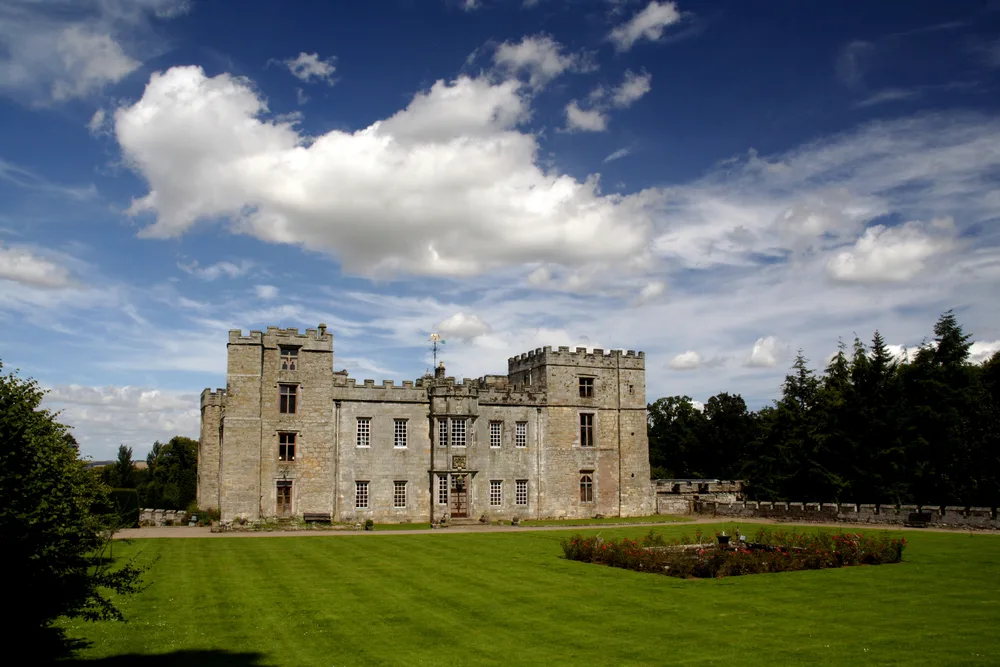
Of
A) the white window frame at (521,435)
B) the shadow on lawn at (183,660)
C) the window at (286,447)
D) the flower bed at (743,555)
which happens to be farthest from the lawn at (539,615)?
the white window frame at (521,435)

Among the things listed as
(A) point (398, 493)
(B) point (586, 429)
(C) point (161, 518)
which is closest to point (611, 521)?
(B) point (586, 429)

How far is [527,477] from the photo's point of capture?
47812mm

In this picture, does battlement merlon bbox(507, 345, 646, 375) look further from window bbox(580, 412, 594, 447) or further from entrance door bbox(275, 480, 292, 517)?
entrance door bbox(275, 480, 292, 517)

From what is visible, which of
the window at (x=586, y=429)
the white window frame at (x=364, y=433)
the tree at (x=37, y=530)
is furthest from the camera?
the window at (x=586, y=429)

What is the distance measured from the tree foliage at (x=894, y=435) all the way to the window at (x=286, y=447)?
30.3m

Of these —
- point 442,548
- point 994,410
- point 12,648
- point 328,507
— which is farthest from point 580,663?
point 994,410

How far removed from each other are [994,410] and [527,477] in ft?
92.6

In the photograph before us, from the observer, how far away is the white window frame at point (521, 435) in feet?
157

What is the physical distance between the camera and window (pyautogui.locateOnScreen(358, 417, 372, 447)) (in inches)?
1737

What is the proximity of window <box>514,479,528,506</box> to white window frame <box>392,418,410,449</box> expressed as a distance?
25.3 feet

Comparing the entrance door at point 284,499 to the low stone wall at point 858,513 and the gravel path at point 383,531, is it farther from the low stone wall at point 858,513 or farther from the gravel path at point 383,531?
the low stone wall at point 858,513

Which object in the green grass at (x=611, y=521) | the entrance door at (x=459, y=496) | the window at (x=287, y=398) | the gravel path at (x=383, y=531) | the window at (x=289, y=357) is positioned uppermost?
the window at (x=289, y=357)

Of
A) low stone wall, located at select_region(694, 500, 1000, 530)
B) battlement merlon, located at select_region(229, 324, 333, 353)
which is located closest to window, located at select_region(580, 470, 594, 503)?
low stone wall, located at select_region(694, 500, 1000, 530)

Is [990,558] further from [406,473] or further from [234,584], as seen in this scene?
[406,473]
